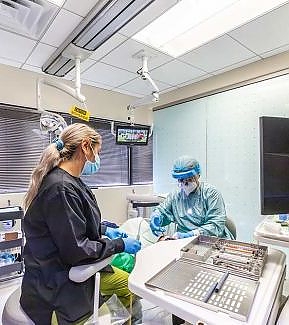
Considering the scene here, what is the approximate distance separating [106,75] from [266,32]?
1.76 m

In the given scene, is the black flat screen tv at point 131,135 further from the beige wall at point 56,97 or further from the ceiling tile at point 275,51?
the ceiling tile at point 275,51

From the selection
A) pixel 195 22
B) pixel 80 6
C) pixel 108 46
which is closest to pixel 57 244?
pixel 80 6

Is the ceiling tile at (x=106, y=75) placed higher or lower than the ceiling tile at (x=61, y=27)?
lower

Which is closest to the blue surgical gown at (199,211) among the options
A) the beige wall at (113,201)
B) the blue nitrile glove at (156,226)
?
the blue nitrile glove at (156,226)

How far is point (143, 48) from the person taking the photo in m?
2.43

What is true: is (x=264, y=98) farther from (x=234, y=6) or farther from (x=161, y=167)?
(x=161, y=167)

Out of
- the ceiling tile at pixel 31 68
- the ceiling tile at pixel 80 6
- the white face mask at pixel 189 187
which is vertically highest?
the ceiling tile at pixel 80 6

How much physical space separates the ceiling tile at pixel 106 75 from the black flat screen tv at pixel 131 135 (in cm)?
59

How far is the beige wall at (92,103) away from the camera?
9.36 feet

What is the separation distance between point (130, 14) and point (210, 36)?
2.85 ft

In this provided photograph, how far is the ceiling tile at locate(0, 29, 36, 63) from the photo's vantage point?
220 cm

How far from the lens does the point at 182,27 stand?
7.34ft

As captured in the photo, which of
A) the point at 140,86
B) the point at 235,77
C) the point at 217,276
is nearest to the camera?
the point at 217,276

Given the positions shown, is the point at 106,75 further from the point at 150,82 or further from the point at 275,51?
the point at 275,51
